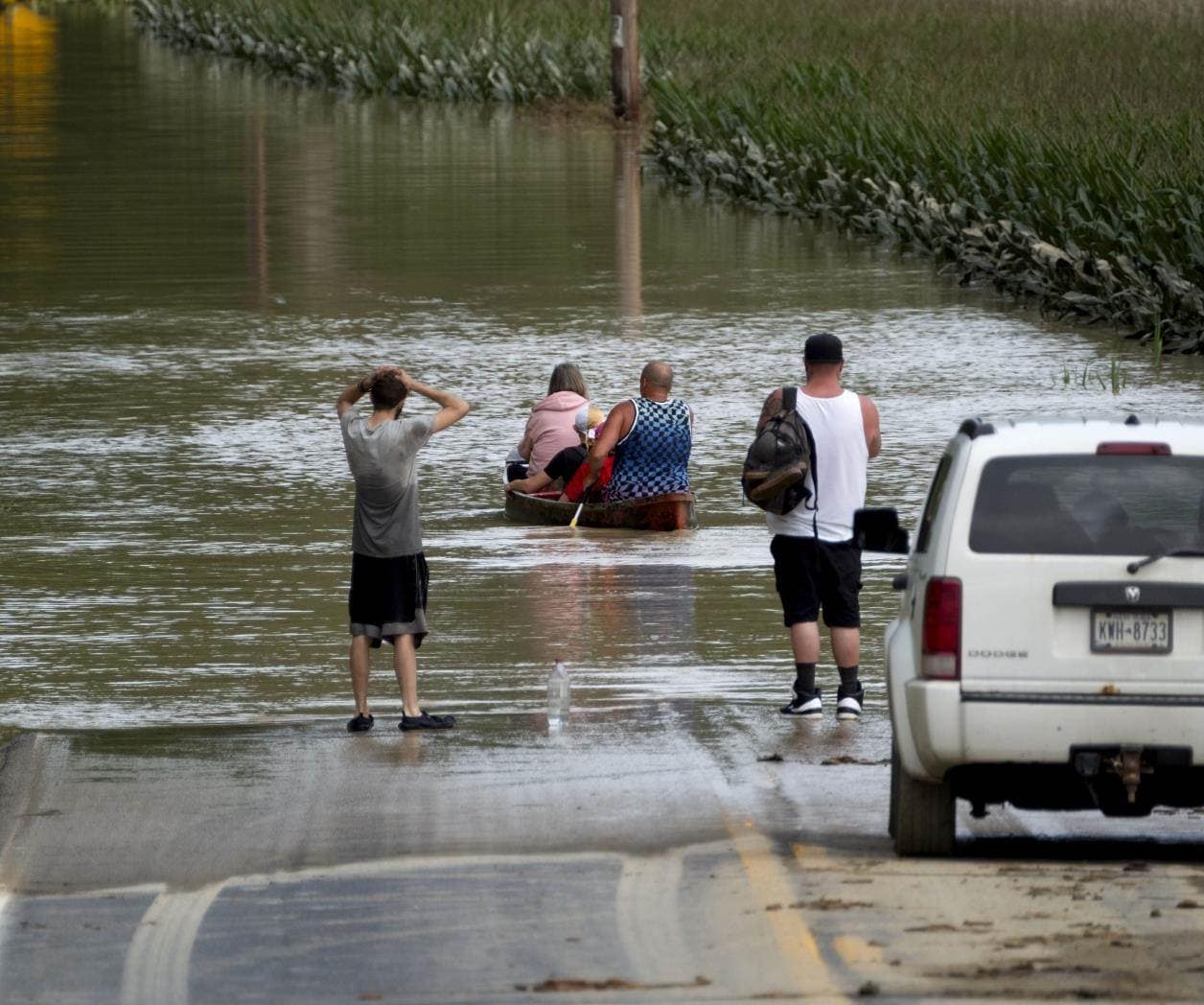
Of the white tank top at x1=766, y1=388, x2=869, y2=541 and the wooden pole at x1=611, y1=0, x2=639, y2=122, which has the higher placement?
the wooden pole at x1=611, y1=0, x2=639, y2=122

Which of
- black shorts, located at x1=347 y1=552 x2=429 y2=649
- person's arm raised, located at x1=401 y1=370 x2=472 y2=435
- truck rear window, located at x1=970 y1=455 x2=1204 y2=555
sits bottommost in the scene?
black shorts, located at x1=347 y1=552 x2=429 y2=649

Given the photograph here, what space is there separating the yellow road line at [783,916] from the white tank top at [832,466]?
2.47 m

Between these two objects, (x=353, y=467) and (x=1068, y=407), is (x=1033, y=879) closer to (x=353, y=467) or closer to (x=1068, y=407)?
(x=353, y=467)

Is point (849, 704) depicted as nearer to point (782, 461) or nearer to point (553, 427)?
point (782, 461)

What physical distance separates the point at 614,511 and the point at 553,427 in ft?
3.77

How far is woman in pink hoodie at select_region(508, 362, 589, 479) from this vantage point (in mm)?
18750

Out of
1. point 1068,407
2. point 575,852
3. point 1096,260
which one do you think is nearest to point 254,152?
point 1096,260

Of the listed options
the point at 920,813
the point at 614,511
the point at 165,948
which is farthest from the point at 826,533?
the point at 614,511

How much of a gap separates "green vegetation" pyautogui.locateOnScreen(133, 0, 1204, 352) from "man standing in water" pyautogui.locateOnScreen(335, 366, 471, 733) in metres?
15.7

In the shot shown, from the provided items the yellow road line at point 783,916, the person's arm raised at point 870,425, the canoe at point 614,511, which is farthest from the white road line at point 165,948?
the canoe at point 614,511

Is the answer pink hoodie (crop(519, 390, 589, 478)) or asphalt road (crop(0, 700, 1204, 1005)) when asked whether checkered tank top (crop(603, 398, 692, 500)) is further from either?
asphalt road (crop(0, 700, 1204, 1005))

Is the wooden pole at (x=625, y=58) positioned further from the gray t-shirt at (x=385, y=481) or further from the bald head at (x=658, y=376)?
the gray t-shirt at (x=385, y=481)

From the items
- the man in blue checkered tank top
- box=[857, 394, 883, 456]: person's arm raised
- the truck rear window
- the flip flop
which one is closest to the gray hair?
the man in blue checkered tank top

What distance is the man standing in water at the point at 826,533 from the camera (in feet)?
39.2
